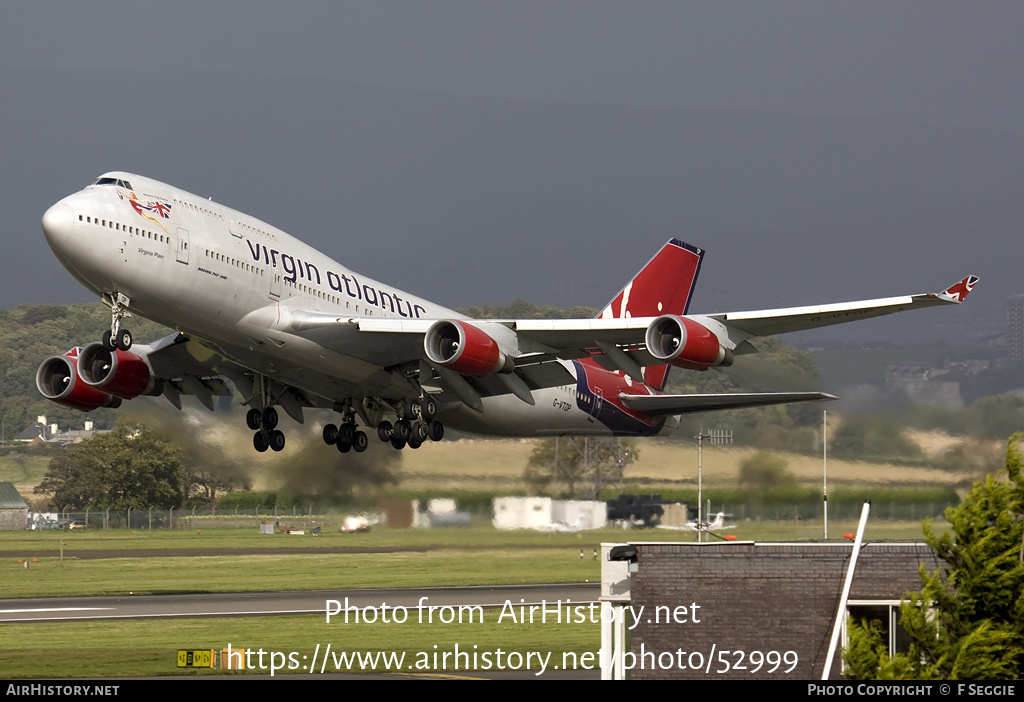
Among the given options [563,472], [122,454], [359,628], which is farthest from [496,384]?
[122,454]

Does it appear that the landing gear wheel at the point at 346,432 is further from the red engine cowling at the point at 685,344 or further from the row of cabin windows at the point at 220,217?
the red engine cowling at the point at 685,344

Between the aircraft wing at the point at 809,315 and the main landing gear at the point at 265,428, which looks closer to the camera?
the aircraft wing at the point at 809,315

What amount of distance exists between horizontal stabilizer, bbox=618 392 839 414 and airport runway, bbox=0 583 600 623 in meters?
11.0

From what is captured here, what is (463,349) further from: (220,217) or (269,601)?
(269,601)

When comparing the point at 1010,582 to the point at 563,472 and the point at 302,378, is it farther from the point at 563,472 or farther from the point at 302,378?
the point at 563,472

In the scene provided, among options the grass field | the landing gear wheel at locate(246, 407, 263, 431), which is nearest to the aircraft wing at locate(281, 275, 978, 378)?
the landing gear wheel at locate(246, 407, 263, 431)

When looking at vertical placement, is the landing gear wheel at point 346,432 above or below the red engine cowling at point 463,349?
below

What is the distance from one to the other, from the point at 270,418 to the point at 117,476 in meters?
34.0

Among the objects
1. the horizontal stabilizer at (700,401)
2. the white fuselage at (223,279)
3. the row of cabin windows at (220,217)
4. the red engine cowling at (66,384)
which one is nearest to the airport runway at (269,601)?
the red engine cowling at (66,384)

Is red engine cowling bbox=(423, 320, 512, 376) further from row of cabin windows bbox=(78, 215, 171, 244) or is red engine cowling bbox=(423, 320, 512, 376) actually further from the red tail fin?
the red tail fin

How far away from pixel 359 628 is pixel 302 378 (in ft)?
38.8

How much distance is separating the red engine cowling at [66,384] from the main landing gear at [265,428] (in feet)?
14.0

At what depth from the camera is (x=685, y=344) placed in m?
29.3

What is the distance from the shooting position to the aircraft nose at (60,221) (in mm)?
27828
